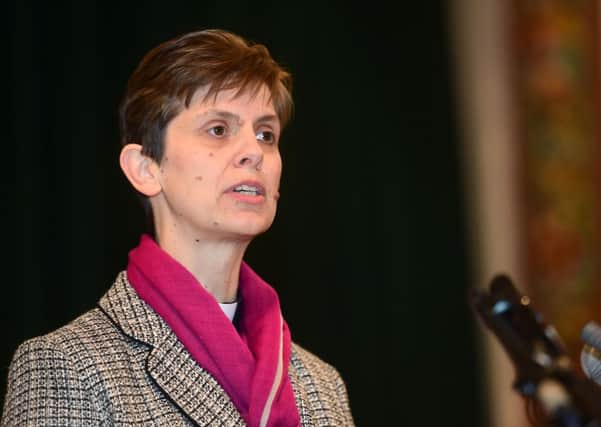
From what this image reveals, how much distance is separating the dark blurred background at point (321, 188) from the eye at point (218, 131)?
962 millimetres

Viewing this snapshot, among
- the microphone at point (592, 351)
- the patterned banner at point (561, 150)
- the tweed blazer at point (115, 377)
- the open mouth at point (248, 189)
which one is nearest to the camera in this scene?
the microphone at point (592, 351)

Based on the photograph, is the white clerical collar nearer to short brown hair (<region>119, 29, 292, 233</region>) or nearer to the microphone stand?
short brown hair (<region>119, 29, 292, 233</region>)

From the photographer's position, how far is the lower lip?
1896 mm

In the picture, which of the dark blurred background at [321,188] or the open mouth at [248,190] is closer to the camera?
the open mouth at [248,190]

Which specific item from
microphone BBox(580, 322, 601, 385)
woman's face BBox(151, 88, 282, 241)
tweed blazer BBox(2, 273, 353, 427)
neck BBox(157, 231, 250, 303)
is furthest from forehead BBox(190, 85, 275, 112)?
microphone BBox(580, 322, 601, 385)

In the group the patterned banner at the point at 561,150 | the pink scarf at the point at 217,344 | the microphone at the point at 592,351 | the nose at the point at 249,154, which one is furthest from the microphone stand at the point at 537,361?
the patterned banner at the point at 561,150

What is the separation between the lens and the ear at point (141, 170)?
77.1 inches

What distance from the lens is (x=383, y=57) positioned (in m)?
3.93

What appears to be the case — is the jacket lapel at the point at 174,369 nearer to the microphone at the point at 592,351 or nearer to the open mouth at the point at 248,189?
the open mouth at the point at 248,189

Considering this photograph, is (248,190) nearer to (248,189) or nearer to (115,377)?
(248,189)

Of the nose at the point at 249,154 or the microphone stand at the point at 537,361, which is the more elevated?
the nose at the point at 249,154

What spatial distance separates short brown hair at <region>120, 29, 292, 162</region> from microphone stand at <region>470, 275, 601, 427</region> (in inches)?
38.9

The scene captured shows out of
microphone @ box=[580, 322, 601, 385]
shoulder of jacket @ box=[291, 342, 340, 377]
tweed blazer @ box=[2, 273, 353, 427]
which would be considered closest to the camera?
microphone @ box=[580, 322, 601, 385]

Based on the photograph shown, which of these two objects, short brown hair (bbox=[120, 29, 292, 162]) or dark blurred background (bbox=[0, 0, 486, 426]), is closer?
short brown hair (bbox=[120, 29, 292, 162])
